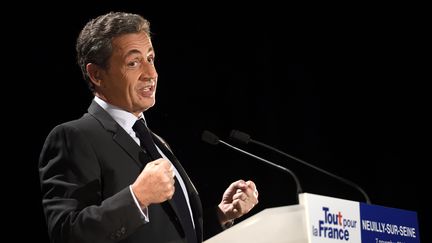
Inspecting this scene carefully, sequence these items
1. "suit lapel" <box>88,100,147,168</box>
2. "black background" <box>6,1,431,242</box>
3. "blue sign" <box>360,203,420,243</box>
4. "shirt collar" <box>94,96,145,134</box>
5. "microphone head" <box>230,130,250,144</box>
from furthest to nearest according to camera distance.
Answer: "black background" <box>6,1,431,242</box> < "microphone head" <box>230,130,250,144</box> < "shirt collar" <box>94,96,145,134</box> < "suit lapel" <box>88,100,147,168</box> < "blue sign" <box>360,203,420,243</box>

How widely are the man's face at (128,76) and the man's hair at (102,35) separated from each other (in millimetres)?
21

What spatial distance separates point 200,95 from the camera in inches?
189

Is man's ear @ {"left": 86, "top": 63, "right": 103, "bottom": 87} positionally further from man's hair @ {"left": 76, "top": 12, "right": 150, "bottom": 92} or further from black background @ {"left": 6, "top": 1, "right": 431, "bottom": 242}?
black background @ {"left": 6, "top": 1, "right": 431, "bottom": 242}

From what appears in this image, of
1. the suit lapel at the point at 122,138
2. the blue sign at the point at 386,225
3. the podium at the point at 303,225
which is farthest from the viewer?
the suit lapel at the point at 122,138

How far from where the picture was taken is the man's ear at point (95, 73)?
7.85 feet

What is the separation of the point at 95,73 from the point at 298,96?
9.82 ft

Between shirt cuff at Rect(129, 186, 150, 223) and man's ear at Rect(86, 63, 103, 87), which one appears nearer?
shirt cuff at Rect(129, 186, 150, 223)

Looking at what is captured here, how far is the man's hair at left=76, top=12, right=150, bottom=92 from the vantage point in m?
2.37

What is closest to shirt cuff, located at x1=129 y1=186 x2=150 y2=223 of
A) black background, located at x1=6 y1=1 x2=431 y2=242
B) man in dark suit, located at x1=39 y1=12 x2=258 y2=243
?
man in dark suit, located at x1=39 y1=12 x2=258 y2=243

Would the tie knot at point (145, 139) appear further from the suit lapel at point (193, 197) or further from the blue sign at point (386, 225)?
the blue sign at point (386, 225)

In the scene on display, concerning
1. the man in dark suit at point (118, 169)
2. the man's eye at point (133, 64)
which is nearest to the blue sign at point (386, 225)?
the man in dark suit at point (118, 169)

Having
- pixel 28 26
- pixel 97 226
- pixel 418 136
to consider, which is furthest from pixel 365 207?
pixel 418 136

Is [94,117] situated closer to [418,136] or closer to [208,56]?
[208,56]

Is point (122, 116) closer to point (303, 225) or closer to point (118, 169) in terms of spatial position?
point (118, 169)
